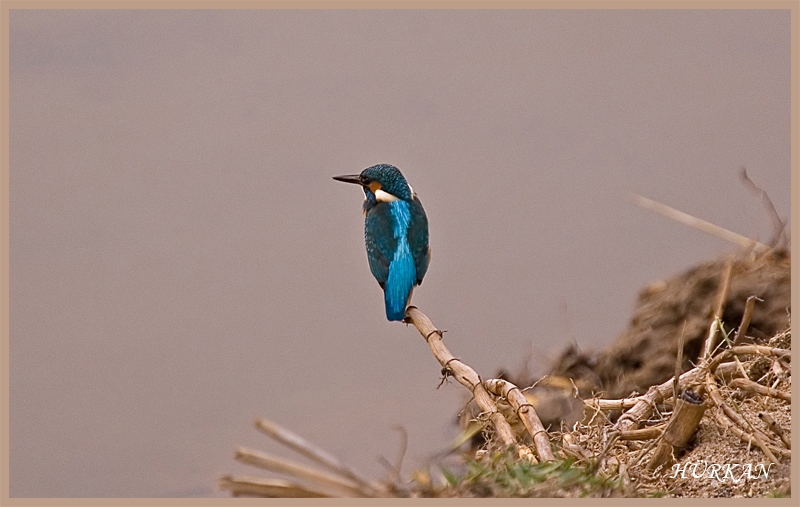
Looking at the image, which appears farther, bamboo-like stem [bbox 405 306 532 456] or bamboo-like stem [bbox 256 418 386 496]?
bamboo-like stem [bbox 405 306 532 456]

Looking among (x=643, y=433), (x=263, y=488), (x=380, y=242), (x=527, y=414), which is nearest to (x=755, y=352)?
(x=643, y=433)

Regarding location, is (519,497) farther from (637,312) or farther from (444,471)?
(637,312)

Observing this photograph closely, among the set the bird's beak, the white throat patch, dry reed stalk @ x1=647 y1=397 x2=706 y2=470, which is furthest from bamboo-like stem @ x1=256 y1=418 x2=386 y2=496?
Result: the bird's beak

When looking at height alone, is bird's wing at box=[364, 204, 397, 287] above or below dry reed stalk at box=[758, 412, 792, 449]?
above

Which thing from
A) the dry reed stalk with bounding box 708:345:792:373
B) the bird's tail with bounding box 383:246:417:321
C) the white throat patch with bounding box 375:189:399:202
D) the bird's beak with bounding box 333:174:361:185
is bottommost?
the dry reed stalk with bounding box 708:345:792:373

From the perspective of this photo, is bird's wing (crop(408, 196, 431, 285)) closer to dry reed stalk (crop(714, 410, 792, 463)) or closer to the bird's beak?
the bird's beak

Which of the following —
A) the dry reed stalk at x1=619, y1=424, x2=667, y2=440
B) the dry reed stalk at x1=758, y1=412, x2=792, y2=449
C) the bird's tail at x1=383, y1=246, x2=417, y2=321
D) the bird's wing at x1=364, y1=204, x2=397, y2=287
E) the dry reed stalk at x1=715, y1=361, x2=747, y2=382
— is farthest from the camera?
the bird's wing at x1=364, y1=204, x2=397, y2=287
